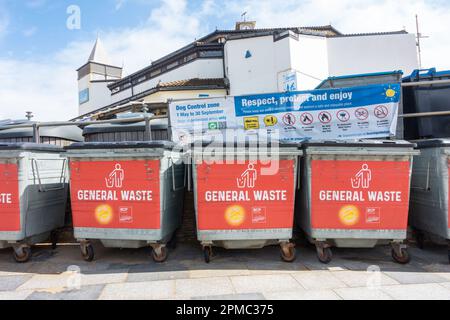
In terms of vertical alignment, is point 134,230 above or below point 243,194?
below

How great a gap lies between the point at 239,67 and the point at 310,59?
A: 4.87m

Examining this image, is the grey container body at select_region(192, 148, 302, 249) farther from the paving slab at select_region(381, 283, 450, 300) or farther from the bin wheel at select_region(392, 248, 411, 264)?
the bin wheel at select_region(392, 248, 411, 264)

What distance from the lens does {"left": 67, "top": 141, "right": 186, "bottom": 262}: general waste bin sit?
4.14 metres

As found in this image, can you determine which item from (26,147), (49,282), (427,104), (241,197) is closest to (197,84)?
(427,104)

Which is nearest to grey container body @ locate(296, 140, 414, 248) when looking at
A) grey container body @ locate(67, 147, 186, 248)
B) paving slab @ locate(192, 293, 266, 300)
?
paving slab @ locate(192, 293, 266, 300)

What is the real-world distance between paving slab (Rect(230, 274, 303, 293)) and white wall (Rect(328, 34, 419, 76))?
23.7 metres

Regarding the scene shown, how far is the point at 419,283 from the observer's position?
3562 mm

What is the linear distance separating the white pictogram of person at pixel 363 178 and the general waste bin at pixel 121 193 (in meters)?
2.45

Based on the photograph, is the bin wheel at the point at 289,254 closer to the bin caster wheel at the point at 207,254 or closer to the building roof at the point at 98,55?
the bin caster wheel at the point at 207,254

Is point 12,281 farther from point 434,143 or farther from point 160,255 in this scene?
point 434,143

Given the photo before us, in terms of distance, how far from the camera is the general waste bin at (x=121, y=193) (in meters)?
4.14

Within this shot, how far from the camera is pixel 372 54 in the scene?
25.9m

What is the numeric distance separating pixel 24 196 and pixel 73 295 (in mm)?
1723
